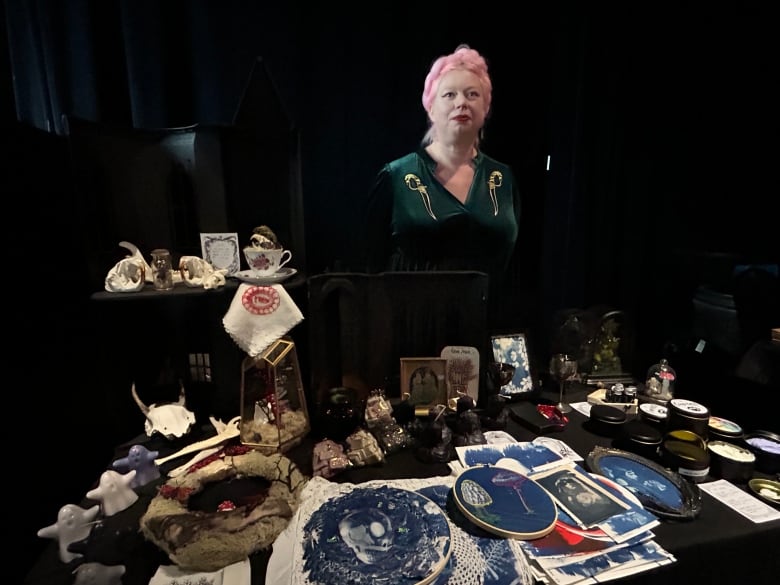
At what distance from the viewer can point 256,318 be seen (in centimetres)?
112

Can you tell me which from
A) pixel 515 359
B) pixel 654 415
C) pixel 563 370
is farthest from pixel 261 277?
pixel 654 415

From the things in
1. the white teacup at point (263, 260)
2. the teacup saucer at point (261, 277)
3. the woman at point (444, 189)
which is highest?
the woman at point (444, 189)

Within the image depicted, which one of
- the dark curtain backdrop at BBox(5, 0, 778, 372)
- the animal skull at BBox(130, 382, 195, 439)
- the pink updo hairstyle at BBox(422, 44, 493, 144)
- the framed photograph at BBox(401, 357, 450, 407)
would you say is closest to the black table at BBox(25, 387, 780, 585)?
the animal skull at BBox(130, 382, 195, 439)

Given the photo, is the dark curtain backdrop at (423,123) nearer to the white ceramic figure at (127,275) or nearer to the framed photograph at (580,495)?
the white ceramic figure at (127,275)

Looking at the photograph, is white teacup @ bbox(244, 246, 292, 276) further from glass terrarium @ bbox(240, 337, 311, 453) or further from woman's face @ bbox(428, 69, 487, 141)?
woman's face @ bbox(428, 69, 487, 141)

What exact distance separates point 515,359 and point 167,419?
3.84ft

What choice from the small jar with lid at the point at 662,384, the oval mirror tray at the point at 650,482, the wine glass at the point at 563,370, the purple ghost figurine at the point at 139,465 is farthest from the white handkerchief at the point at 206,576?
the small jar with lid at the point at 662,384

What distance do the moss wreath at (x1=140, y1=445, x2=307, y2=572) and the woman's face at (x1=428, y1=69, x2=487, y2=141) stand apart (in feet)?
3.93

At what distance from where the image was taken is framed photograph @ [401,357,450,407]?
136 cm

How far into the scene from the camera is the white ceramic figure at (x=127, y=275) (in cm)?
110

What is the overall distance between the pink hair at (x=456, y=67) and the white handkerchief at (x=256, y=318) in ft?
2.91

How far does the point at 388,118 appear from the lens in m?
1.45

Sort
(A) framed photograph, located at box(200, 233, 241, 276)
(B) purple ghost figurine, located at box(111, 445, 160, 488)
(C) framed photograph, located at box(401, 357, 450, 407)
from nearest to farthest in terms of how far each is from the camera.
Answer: (B) purple ghost figurine, located at box(111, 445, 160, 488)
(A) framed photograph, located at box(200, 233, 241, 276)
(C) framed photograph, located at box(401, 357, 450, 407)

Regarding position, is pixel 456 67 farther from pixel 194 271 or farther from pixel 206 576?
pixel 206 576
